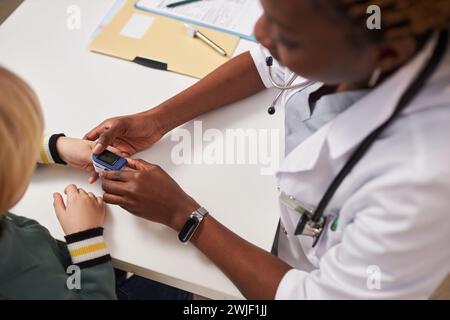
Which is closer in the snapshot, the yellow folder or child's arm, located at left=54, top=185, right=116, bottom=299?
child's arm, located at left=54, top=185, right=116, bottom=299

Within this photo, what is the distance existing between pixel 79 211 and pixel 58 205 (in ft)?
0.19

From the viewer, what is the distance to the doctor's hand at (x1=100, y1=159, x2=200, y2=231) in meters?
0.75

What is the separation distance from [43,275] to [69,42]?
0.67 m

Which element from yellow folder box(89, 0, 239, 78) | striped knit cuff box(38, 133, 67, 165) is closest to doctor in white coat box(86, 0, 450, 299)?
striped knit cuff box(38, 133, 67, 165)

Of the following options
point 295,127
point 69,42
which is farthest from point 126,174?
point 69,42

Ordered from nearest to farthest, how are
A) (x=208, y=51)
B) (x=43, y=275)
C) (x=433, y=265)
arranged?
(x=433, y=265)
(x=43, y=275)
(x=208, y=51)

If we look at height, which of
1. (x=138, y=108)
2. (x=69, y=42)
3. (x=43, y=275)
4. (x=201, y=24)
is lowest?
(x=43, y=275)

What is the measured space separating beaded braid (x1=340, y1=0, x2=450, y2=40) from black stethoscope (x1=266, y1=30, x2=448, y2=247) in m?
0.04

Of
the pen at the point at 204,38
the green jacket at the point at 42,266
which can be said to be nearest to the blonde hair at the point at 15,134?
the green jacket at the point at 42,266

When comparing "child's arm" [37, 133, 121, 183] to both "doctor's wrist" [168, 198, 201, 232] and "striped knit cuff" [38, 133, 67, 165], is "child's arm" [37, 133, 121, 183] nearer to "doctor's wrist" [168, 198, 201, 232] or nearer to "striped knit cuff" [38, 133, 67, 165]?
"striped knit cuff" [38, 133, 67, 165]

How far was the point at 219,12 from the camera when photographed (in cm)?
115

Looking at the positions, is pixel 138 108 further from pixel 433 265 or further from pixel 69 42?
pixel 433 265

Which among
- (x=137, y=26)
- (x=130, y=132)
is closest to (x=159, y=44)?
(x=137, y=26)

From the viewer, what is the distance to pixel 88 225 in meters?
0.75
